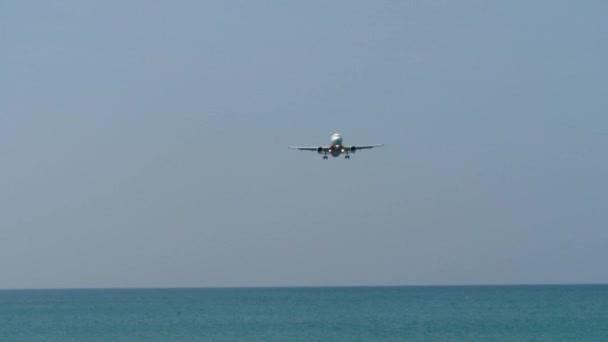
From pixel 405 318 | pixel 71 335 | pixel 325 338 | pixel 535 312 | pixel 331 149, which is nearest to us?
pixel 331 149

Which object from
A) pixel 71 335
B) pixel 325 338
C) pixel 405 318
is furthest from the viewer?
pixel 405 318

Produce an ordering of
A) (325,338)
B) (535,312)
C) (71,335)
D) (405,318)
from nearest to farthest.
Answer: (325,338) < (71,335) < (405,318) < (535,312)

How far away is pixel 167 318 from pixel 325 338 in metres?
60.9

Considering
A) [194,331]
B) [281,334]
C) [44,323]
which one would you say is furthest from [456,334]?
[44,323]

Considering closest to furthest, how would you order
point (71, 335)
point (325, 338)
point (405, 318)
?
point (325, 338) → point (71, 335) → point (405, 318)

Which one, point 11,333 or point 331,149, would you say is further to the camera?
point 11,333

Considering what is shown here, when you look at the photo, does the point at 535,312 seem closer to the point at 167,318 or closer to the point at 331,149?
the point at 167,318

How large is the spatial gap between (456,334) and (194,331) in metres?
35.6

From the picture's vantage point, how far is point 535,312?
197 m

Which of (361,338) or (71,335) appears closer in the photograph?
(361,338)

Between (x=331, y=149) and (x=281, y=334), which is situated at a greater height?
(x=331, y=149)

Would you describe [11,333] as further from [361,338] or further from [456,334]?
[456,334]

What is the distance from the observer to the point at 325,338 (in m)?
129

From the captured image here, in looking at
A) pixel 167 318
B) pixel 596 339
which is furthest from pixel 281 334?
pixel 167 318
